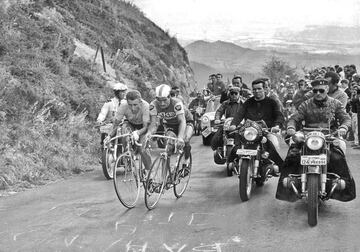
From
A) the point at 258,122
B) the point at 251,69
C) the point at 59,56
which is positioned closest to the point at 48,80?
the point at 59,56

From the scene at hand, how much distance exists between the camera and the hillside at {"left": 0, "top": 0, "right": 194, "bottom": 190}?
12719mm

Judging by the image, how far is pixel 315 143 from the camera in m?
7.60

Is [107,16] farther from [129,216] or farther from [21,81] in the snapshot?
[129,216]

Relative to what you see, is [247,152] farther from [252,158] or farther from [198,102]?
[198,102]

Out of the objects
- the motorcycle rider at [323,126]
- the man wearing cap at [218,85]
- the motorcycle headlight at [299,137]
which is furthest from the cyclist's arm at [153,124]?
the man wearing cap at [218,85]

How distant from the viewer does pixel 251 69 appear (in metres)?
184

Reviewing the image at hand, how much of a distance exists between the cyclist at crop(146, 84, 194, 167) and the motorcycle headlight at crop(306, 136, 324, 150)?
2245 mm

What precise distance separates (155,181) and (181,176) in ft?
3.62

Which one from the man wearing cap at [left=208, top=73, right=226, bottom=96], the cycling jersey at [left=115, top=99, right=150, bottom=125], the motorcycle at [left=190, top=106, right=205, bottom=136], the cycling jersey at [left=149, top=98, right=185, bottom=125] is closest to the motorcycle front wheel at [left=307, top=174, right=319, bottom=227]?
the cycling jersey at [left=149, top=98, right=185, bottom=125]

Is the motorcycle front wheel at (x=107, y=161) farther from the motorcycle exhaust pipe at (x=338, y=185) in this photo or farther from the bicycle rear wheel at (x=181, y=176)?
the motorcycle exhaust pipe at (x=338, y=185)

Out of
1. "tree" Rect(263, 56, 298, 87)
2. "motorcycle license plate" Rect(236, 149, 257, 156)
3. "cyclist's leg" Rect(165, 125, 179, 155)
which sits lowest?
"motorcycle license plate" Rect(236, 149, 257, 156)

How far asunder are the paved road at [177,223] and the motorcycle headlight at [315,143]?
1002 millimetres

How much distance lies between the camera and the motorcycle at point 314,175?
7398mm

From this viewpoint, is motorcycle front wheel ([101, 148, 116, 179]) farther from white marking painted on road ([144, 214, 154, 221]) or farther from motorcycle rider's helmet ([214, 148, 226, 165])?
white marking painted on road ([144, 214, 154, 221])
